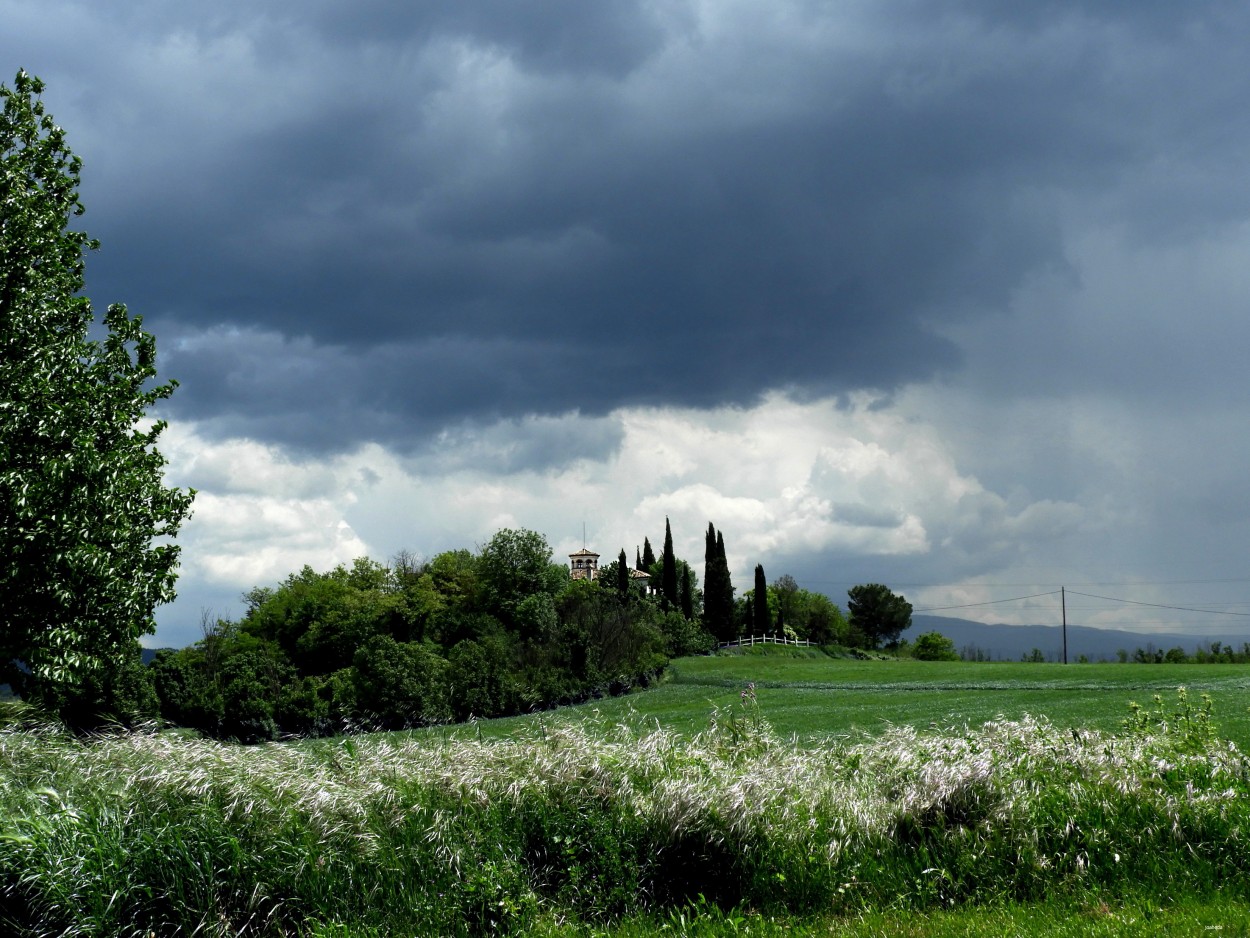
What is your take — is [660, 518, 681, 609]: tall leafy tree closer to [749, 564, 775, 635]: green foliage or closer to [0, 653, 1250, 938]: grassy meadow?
[749, 564, 775, 635]: green foliage

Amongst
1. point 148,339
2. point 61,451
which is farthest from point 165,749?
point 148,339

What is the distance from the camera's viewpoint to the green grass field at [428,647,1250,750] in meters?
19.9

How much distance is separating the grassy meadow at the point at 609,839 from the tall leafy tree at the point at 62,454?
5.78 meters

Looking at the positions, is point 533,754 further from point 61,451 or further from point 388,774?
point 61,451

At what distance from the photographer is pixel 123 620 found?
566 inches

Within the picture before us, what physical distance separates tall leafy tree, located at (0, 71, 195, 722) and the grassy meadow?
578cm

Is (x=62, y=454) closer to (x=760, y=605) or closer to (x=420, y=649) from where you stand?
Result: (x=420, y=649)

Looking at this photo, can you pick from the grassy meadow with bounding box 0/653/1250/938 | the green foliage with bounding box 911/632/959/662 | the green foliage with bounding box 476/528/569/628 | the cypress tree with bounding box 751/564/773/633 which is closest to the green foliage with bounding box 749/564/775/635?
the cypress tree with bounding box 751/564/773/633

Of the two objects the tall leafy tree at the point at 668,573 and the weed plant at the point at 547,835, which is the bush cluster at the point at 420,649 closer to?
the weed plant at the point at 547,835

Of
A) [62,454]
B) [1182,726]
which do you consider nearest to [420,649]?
[62,454]

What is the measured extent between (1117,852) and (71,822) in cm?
657

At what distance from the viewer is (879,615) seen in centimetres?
8712

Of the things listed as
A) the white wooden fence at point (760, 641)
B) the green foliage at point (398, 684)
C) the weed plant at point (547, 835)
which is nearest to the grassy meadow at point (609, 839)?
the weed plant at point (547, 835)

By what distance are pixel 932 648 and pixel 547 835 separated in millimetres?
79759
